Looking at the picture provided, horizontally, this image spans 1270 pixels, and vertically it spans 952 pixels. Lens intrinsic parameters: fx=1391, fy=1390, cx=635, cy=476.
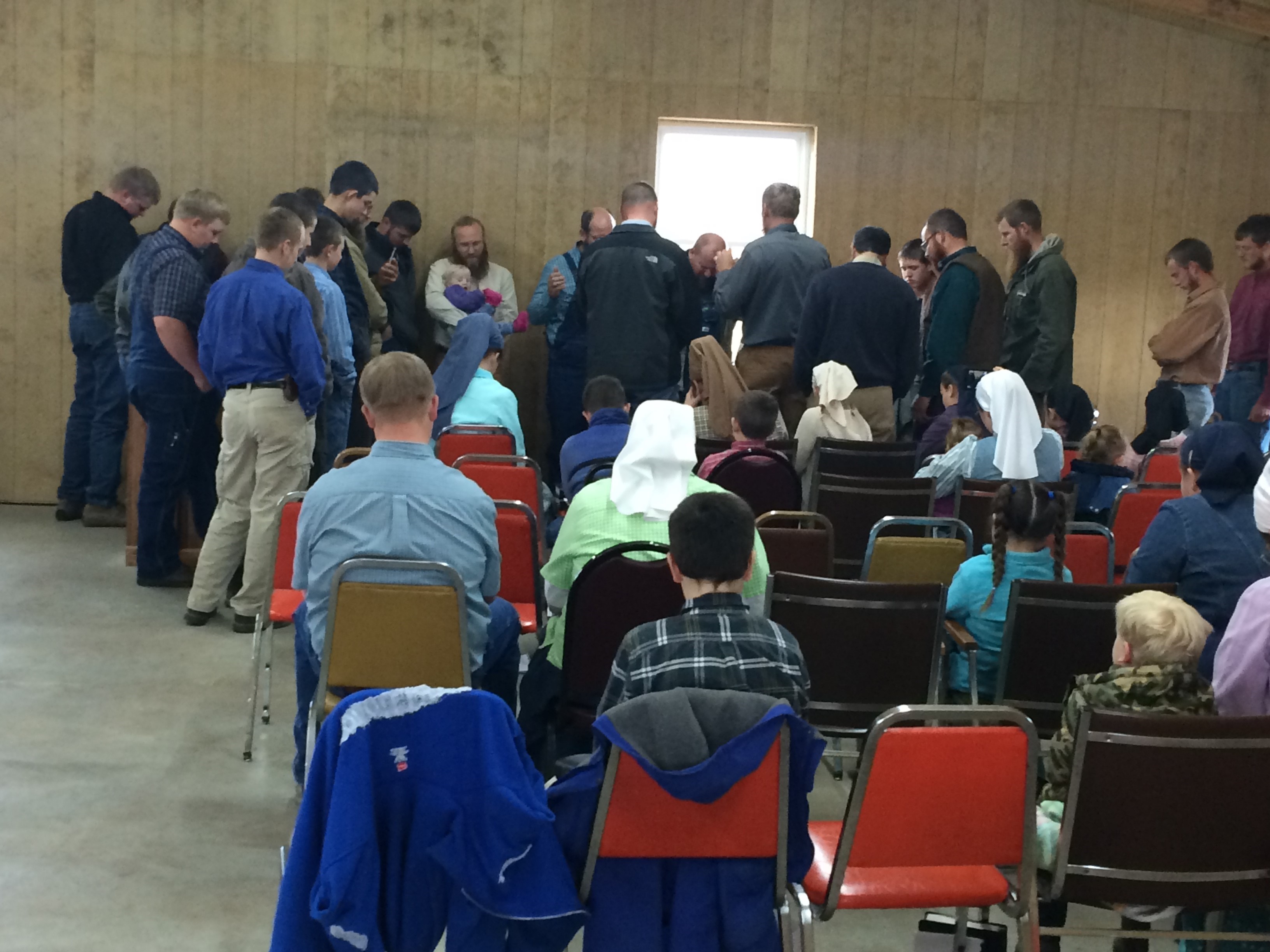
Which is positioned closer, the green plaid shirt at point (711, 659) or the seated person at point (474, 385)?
the green plaid shirt at point (711, 659)

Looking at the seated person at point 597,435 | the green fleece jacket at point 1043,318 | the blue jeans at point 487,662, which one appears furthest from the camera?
the green fleece jacket at point 1043,318

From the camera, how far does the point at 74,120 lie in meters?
7.95

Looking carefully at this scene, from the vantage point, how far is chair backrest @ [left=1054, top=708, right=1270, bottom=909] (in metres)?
2.28

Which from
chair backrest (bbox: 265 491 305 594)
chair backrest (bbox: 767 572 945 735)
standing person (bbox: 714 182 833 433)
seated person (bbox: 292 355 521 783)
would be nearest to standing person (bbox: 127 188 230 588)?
chair backrest (bbox: 265 491 305 594)

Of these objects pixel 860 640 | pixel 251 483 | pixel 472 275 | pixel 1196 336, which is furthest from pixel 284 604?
pixel 1196 336

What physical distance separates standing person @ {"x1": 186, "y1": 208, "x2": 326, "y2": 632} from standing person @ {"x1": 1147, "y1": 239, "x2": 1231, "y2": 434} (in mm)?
4308

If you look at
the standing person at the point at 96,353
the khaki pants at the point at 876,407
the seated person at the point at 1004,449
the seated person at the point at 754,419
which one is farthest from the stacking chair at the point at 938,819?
the standing person at the point at 96,353

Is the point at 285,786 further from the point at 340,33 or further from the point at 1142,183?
the point at 1142,183

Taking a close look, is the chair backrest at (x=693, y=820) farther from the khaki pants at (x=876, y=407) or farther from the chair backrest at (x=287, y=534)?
the khaki pants at (x=876, y=407)

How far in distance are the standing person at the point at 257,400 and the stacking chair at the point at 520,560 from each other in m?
1.60

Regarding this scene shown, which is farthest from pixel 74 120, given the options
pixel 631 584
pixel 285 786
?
pixel 631 584

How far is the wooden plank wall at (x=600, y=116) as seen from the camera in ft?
26.2

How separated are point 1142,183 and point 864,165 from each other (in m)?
1.81

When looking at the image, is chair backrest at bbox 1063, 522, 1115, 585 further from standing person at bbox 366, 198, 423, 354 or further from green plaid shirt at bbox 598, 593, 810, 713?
standing person at bbox 366, 198, 423, 354
